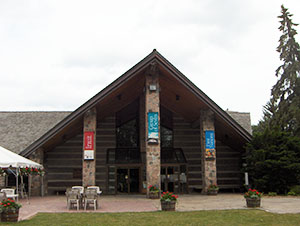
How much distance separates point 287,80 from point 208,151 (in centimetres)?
924

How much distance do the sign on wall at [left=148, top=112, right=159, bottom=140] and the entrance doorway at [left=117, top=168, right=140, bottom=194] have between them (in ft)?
14.1

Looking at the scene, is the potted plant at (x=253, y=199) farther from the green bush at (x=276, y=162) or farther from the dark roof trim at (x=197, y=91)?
the dark roof trim at (x=197, y=91)

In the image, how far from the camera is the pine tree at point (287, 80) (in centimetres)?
2298

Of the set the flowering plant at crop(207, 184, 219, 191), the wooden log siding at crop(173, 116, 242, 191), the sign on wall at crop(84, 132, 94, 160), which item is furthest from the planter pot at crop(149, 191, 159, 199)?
the wooden log siding at crop(173, 116, 242, 191)

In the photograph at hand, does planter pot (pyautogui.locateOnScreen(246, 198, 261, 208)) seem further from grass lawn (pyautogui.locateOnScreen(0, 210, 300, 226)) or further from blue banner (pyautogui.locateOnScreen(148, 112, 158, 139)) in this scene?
blue banner (pyautogui.locateOnScreen(148, 112, 158, 139))

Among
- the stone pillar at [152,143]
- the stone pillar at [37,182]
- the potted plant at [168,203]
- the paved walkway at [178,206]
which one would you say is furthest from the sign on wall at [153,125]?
the stone pillar at [37,182]

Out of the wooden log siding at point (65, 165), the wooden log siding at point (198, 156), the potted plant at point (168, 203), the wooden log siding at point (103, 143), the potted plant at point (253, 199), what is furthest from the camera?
the wooden log siding at point (198, 156)

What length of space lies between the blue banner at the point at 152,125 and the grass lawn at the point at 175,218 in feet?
23.5

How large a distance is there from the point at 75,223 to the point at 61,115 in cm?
1910

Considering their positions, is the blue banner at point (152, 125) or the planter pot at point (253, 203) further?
the blue banner at point (152, 125)

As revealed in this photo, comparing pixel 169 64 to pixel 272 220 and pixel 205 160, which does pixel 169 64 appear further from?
pixel 272 220

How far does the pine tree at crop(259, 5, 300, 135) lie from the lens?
22984 mm

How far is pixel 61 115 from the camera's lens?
27.2 m

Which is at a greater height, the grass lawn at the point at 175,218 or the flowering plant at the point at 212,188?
the flowering plant at the point at 212,188
